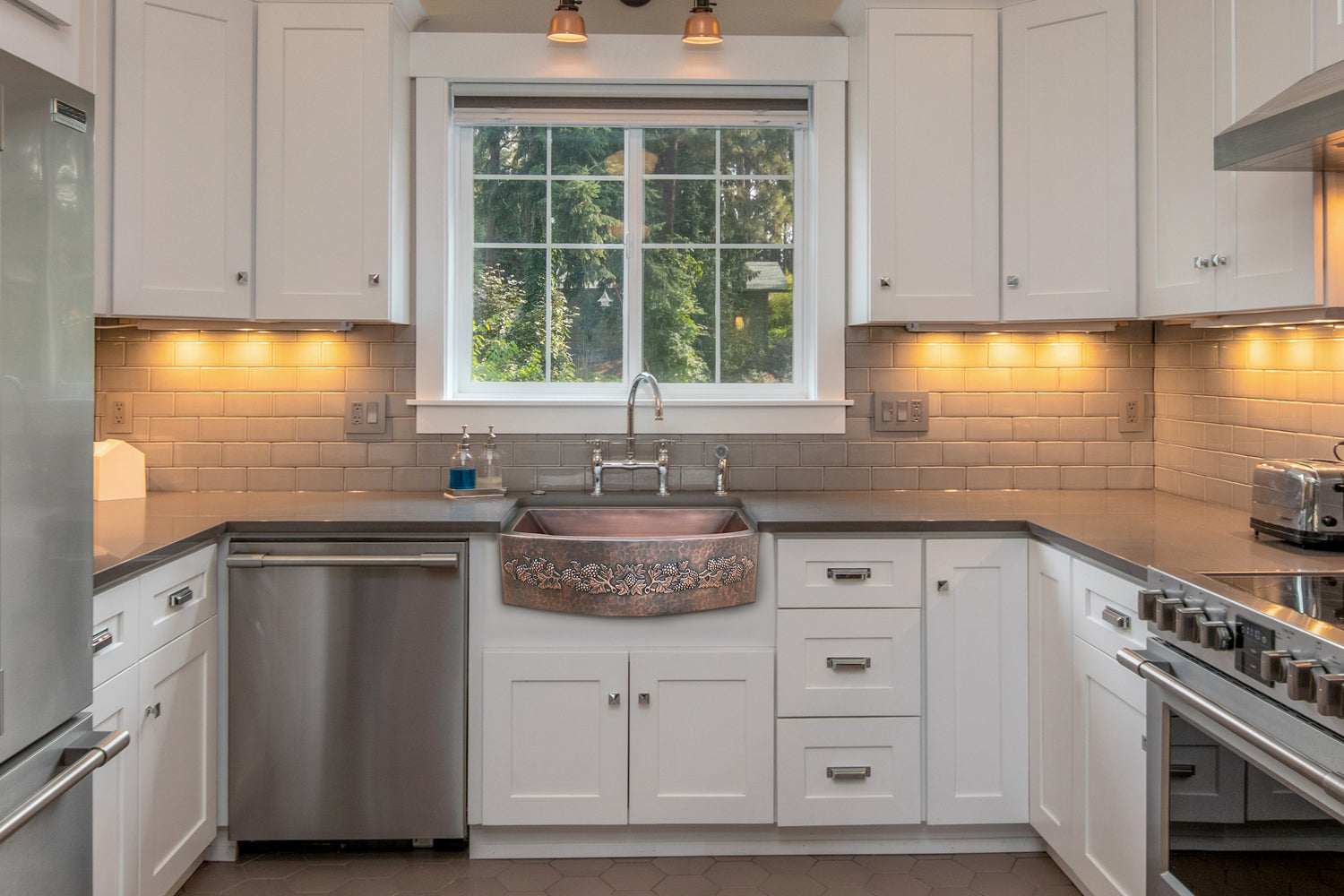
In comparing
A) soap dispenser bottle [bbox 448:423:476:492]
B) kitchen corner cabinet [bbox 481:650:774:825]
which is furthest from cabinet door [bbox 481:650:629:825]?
soap dispenser bottle [bbox 448:423:476:492]

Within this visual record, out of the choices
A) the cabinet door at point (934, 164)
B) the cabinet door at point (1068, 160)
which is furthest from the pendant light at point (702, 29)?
the cabinet door at point (1068, 160)

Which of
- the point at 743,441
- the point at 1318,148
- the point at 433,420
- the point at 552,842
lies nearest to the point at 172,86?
the point at 433,420

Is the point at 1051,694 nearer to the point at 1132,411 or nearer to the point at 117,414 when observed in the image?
the point at 1132,411

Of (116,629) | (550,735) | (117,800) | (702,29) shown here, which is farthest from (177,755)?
(702,29)

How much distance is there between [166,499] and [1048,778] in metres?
2.54

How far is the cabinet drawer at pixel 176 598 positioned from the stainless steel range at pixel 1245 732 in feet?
6.49

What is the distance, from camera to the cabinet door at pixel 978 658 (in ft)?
8.48

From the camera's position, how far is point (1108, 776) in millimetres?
2127

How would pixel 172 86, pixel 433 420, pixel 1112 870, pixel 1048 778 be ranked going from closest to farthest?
pixel 1112 870
pixel 1048 778
pixel 172 86
pixel 433 420

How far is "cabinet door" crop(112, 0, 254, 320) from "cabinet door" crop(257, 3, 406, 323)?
6 centimetres

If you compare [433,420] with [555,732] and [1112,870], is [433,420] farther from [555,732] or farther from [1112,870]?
[1112,870]

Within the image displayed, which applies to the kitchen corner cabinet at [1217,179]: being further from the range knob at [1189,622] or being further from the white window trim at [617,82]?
the white window trim at [617,82]

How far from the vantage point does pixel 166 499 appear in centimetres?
A: 294

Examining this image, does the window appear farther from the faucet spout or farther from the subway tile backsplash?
the subway tile backsplash
